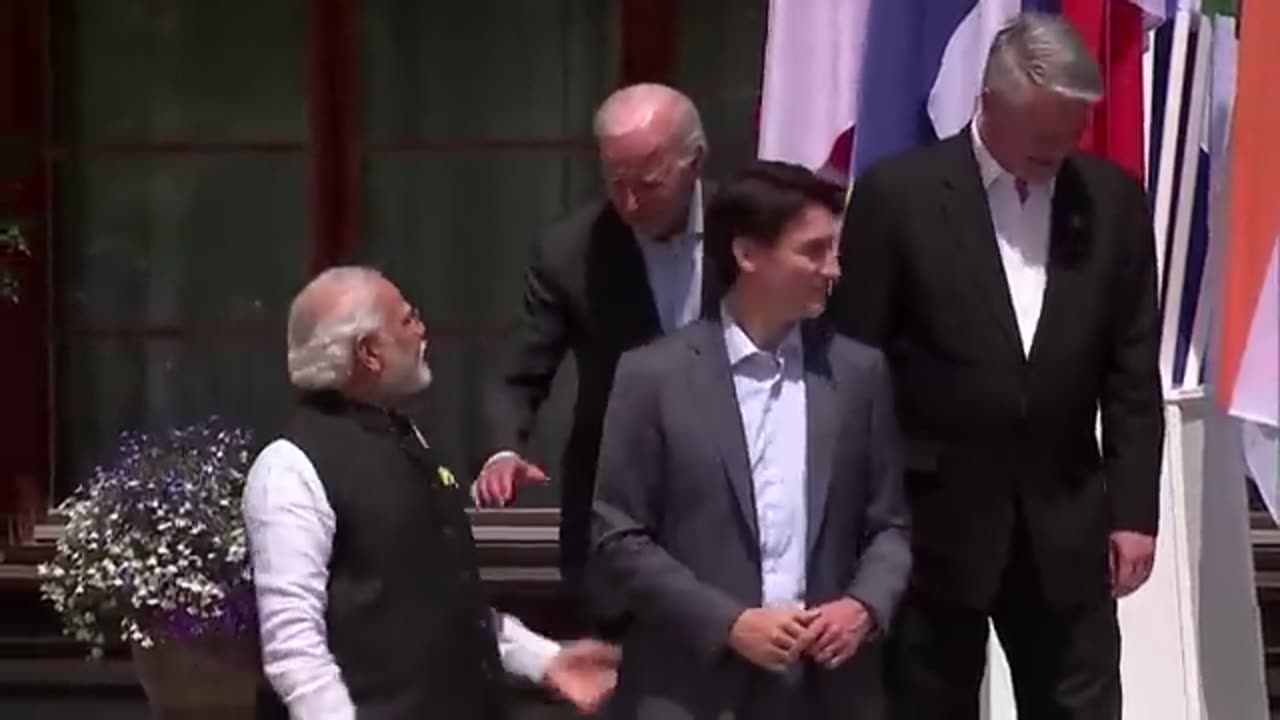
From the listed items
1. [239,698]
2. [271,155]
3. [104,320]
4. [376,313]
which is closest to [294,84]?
[271,155]

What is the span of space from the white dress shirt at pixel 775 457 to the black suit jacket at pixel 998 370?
45 cm

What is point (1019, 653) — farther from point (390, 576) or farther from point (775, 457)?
point (390, 576)

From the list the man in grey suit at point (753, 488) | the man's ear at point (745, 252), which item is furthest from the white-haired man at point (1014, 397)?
the man's ear at point (745, 252)

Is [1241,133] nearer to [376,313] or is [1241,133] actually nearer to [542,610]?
[376,313]

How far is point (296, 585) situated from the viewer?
381cm

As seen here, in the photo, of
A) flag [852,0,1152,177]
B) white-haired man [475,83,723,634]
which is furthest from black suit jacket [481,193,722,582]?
flag [852,0,1152,177]

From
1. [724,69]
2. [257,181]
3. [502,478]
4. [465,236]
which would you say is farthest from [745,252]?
[257,181]

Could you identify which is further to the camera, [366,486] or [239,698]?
[239,698]

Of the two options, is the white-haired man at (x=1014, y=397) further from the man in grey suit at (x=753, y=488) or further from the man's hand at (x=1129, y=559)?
the man in grey suit at (x=753, y=488)

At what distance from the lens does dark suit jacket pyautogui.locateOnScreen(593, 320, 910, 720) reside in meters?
3.79

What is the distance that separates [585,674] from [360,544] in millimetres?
432

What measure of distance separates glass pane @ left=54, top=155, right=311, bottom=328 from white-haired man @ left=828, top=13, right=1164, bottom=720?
2851 mm

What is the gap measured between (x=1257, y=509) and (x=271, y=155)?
274 cm

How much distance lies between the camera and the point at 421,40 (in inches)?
271
